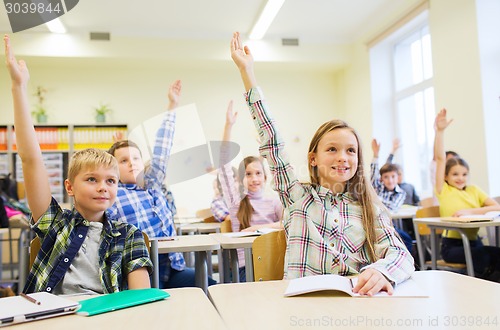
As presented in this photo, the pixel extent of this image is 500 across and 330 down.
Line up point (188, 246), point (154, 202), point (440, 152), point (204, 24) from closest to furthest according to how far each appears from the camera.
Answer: point (188, 246), point (154, 202), point (440, 152), point (204, 24)

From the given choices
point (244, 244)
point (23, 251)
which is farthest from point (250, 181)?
point (23, 251)

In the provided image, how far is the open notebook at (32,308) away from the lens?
849 mm

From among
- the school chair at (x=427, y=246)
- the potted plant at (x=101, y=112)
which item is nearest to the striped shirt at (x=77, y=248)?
the school chair at (x=427, y=246)

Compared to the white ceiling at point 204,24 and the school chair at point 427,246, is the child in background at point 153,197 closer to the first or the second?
the school chair at point 427,246

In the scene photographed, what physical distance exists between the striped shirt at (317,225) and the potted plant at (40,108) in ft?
18.9

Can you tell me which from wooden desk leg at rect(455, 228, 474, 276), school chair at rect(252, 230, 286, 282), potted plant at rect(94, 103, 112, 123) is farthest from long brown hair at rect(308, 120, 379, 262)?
potted plant at rect(94, 103, 112, 123)

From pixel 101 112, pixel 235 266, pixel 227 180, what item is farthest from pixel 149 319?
pixel 101 112

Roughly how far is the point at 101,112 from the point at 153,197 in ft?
15.0

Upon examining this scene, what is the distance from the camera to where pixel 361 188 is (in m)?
1.50

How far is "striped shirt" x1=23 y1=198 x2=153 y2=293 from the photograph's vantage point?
4.22ft

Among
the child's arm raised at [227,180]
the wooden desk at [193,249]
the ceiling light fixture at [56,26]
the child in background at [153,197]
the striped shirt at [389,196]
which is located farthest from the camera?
the ceiling light fixture at [56,26]

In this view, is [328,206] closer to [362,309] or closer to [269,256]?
[269,256]

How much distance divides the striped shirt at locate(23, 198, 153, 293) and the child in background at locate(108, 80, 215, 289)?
2.60 ft

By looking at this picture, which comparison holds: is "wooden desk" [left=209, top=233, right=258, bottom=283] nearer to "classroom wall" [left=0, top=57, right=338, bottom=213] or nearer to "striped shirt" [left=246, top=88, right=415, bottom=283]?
"striped shirt" [left=246, top=88, right=415, bottom=283]
